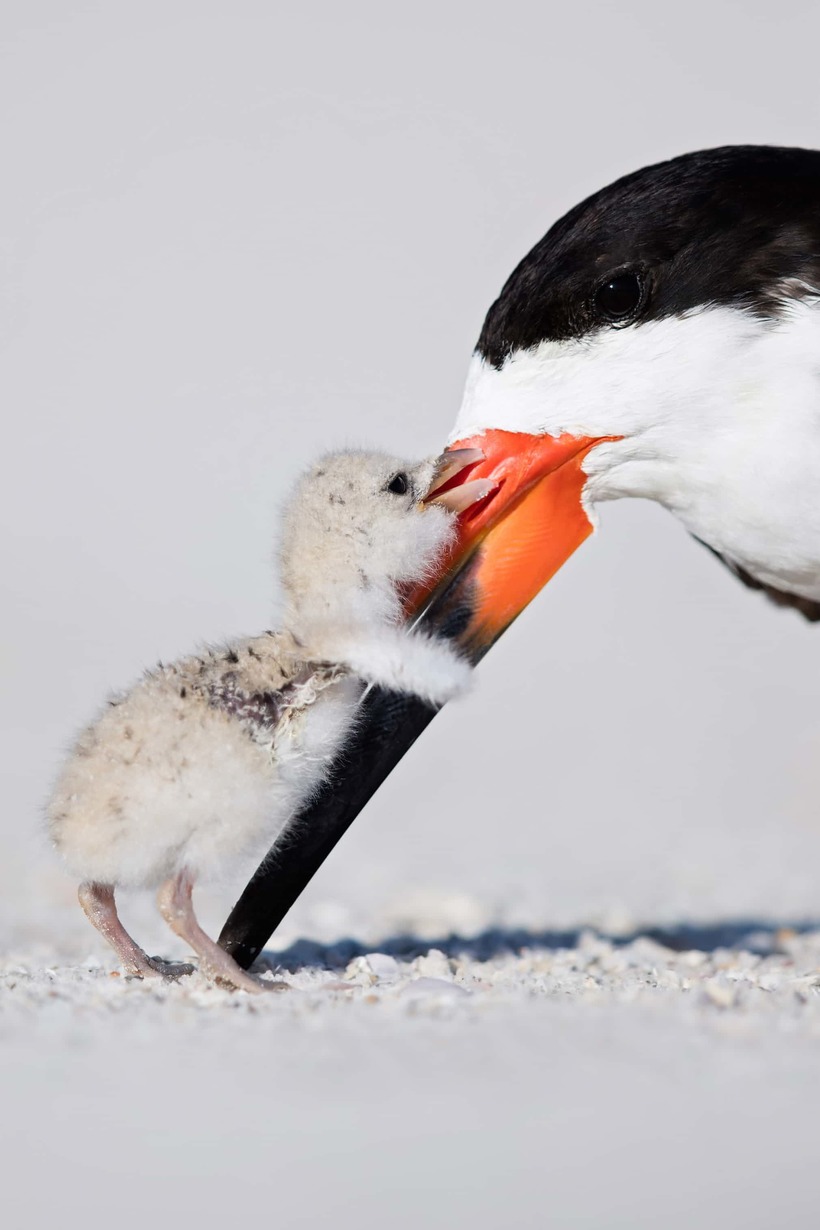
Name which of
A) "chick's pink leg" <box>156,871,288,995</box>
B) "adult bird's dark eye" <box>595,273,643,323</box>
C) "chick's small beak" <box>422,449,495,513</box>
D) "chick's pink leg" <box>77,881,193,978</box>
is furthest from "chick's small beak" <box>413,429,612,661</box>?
"chick's pink leg" <box>77,881,193,978</box>

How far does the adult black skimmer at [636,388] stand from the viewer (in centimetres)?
348

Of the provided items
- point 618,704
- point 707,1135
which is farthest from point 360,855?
point 707,1135

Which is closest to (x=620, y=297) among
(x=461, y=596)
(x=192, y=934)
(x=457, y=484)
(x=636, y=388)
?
(x=636, y=388)

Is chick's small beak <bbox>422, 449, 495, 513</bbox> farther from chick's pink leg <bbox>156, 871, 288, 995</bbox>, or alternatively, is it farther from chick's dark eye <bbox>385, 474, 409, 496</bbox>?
chick's pink leg <bbox>156, 871, 288, 995</bbox>

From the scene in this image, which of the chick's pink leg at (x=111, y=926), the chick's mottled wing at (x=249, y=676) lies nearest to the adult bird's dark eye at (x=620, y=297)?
the chick's mottled wing at (x=249, y=676)

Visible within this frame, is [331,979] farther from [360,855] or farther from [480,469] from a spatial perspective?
[360,855]

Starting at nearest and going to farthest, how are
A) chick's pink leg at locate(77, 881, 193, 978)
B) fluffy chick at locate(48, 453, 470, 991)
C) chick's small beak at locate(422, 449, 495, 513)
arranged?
fluffy chick at locate(48, 453, 470, 991)
chick's pink leg at locate(77, 881, 193, 978)
chick's small beak at locate(422, 449, 495, 513)

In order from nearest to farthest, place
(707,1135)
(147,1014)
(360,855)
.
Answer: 1. (707,1135)
2. (147,1014)
3. (360,855)

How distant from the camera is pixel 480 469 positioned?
11.9 ft

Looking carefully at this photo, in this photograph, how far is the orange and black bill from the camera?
11.6 feet

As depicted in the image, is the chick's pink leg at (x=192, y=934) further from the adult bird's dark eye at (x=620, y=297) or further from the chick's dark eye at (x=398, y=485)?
the adult bird's dark eye at (x=620, y=297)

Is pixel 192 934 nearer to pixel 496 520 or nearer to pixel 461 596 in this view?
pixel 461 596

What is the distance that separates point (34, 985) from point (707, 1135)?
1.37 meters

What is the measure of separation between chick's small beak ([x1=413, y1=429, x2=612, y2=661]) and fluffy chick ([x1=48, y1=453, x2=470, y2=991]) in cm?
5
